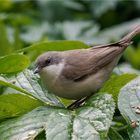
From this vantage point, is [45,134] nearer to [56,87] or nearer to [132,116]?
[132,116]

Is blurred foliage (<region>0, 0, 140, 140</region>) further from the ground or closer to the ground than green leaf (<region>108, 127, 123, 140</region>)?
closer to the ground

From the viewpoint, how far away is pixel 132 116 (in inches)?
96.5

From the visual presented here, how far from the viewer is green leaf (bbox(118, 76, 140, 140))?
240 centimetres

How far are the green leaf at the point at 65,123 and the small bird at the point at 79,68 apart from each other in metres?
0.71

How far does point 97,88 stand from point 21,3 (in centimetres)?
382

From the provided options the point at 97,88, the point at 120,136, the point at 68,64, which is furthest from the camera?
the point at 68,64

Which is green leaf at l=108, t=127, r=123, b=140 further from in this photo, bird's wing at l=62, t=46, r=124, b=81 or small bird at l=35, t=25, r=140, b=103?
bird's wing at l=62, t=46, r=124, b=81

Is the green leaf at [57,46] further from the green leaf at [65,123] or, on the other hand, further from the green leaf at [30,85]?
the green leaf at [65,123]

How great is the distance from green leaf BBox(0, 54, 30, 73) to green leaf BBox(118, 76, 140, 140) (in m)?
0.57

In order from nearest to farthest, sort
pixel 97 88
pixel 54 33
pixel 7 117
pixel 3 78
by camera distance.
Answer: pixel 7 117, pixel 3 78, pixel 97 88, pixel 54 33

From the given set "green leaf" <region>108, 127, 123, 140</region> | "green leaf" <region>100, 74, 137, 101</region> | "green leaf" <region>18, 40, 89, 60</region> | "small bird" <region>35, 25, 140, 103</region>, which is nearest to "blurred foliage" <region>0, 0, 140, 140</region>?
"small bird" <region>35, 25, 140, 103</region>

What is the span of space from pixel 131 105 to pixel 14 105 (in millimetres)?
562

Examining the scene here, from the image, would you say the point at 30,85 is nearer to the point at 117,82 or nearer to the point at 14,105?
the point at 14,105

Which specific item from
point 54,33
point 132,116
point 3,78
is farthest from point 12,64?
point 54,33
